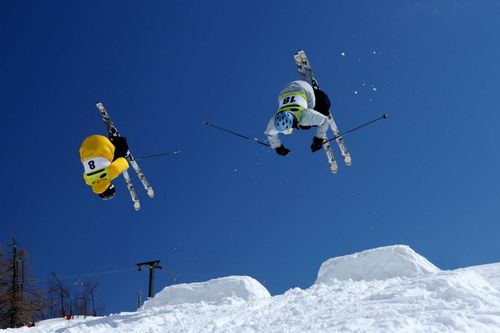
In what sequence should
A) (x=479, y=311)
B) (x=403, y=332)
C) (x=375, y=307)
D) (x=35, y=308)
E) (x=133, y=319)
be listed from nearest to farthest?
1. (x=403, y=332)
2. (x=479, y=311)
3. (x=375, y=307)
4. (x=133, y=319)
5. (x=35, y=308)

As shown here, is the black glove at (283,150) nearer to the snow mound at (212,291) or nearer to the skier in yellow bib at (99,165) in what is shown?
the snow mound at (212,291)

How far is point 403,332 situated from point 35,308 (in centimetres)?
2571

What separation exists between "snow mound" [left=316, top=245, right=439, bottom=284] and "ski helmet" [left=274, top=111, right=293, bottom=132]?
10.0 ft

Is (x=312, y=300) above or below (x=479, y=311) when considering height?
above

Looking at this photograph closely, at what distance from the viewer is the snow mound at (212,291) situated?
10.3 metres

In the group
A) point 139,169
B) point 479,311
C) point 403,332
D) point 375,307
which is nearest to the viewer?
point 403,332

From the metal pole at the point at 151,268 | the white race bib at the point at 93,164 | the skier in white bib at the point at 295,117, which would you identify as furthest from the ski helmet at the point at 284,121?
the metal pole at the point at 151,268

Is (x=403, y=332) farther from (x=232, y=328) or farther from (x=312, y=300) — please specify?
(x=312, y=300)

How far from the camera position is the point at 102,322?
334 inches

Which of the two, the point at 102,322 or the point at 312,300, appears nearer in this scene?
the point at 312,300

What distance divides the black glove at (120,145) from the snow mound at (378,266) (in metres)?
4.96

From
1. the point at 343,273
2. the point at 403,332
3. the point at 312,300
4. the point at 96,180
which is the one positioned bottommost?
the point at 403,332

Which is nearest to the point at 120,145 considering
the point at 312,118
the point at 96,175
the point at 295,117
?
the point at 96,175

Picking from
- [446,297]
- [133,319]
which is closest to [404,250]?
[446,297]
